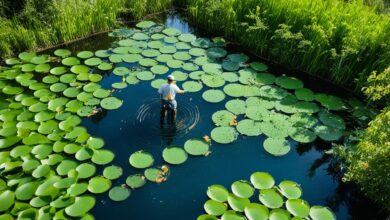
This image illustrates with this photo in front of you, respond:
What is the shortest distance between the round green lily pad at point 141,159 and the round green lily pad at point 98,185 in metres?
0.57

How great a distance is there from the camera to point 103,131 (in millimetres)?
7586

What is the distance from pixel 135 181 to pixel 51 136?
197 centimetres

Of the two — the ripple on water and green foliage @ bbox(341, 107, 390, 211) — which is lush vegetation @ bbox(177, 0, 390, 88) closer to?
green foliage @ bbox(341, 107, 390, 211)

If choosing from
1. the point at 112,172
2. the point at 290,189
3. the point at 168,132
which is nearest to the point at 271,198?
the point at 290,189

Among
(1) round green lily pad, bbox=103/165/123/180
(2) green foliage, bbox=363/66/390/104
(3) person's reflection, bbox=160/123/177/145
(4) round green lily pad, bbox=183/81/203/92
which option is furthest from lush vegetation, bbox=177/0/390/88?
(1) round green lily pad, bbox=103/165/123/180

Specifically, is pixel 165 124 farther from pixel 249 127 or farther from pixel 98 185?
pixel 98 185

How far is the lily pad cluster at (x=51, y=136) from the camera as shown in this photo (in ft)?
19.7

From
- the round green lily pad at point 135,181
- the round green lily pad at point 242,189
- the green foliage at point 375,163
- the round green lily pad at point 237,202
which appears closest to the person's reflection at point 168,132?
the round green lily pad at point 135,181

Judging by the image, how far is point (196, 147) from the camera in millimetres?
7164

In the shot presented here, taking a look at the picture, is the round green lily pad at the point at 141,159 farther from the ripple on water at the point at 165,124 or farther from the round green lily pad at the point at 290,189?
the round green lily pad at the point at 290,189

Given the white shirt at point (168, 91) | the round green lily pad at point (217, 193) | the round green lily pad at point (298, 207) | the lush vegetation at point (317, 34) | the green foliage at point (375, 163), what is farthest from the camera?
the lush vegetation at point (317, 34)

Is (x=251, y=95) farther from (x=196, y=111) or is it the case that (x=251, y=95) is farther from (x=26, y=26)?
(x=26, y=26)

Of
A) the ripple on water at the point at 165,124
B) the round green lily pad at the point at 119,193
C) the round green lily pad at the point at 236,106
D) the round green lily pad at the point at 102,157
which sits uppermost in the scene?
the round green lily pad at the point at 236,106

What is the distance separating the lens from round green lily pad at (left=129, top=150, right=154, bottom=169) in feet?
22.2
